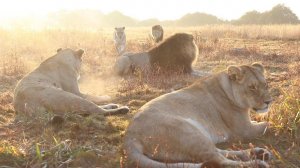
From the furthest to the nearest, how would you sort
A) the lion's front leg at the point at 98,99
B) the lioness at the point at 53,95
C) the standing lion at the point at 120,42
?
the standing lion at the point at 120,42, the lion's front leg at the point at 98,99, the lioness at the point at 53,95

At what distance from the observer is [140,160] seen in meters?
4.83

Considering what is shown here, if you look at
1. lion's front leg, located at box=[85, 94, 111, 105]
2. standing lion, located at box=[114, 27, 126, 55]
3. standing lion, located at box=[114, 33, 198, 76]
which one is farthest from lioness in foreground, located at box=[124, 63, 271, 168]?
standing lion, located at box=[114, 27, 126, 55]

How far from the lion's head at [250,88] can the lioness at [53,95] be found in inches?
103

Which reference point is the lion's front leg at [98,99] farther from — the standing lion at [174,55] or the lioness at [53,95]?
the standing lion at [174,55]

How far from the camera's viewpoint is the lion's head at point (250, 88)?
602cm

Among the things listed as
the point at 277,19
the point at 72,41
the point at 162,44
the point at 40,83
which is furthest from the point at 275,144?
the point at 277,19

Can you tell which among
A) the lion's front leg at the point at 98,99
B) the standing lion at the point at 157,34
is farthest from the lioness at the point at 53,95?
the standing lion at the point at 157,34

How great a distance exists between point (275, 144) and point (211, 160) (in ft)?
4.71

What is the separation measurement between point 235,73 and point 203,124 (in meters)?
0.82

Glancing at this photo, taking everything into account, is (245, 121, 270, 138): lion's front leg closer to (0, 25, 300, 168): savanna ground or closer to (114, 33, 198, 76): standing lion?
(0, 25, 300, 168): savanna ground

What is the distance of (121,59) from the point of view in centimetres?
1452

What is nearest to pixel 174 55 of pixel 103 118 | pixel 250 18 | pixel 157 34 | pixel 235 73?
pixel 103 118

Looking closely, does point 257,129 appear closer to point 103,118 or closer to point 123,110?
point 103,118

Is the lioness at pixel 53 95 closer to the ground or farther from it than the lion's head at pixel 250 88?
closer to the ground
